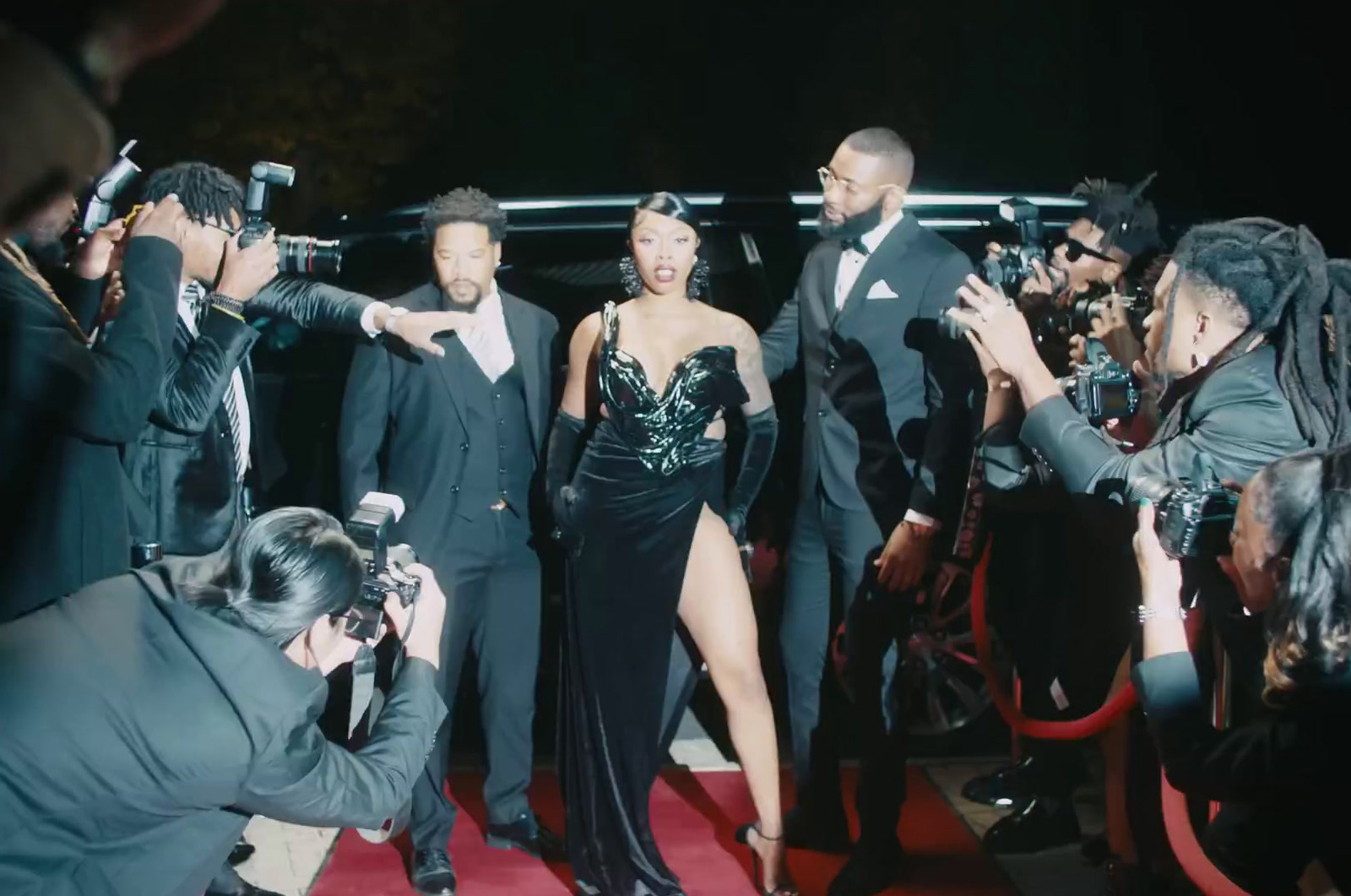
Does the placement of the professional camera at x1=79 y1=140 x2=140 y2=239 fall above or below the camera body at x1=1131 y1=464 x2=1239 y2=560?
above

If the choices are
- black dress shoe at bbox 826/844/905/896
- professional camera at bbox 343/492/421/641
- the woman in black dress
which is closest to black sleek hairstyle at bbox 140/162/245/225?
the woman in black dress

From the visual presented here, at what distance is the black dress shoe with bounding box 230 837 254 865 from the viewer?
3924 millimetres

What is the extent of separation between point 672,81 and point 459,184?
1.49 m

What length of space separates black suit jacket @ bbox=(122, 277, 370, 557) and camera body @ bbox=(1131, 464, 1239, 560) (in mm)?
2159

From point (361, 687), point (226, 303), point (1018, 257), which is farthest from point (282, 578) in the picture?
point (1018, 257)

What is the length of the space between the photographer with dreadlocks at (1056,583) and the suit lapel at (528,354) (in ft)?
3.98

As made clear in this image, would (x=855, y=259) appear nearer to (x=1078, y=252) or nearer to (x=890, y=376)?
(x=890, y=376)

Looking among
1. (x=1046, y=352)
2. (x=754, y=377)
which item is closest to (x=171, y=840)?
(x=754, y=377)

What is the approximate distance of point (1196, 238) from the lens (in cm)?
308

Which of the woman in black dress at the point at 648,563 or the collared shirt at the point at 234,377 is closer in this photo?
the woman in black dress at the point at 648,563

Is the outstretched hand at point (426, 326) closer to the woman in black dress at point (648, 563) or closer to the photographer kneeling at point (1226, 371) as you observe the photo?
the woman in black dress at point (648, 563)

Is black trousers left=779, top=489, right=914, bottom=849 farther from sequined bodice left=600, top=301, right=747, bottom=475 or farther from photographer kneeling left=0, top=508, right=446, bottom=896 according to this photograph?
photographer kneeling left=0, top=508, right=446, bottom=896

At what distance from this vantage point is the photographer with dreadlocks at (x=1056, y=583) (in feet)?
12.3

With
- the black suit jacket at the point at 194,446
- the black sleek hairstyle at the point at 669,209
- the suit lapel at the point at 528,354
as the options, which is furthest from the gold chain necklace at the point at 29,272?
the black sleek hairstyle at the point at 669,209
